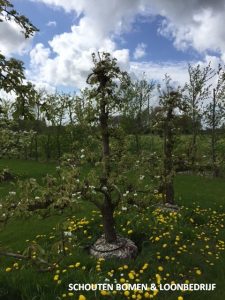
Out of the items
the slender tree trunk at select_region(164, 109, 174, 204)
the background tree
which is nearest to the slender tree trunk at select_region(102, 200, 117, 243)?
the slender tree trunk at select_region(164, 109, 174, 204)

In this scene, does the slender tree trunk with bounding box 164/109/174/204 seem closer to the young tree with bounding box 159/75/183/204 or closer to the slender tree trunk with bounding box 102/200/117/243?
the young tree with bounding box 159/75/183/204

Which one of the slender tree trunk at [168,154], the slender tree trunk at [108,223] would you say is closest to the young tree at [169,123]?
the slender tree trunk at [168,154]

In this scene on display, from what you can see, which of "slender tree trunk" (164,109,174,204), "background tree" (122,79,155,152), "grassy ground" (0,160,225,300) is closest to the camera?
"grassy ground" (0,160,225,300)

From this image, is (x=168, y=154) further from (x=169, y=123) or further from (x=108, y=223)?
(x=108, y=223)

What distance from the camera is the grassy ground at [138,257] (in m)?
7.88

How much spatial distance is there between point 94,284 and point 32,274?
1.56 m

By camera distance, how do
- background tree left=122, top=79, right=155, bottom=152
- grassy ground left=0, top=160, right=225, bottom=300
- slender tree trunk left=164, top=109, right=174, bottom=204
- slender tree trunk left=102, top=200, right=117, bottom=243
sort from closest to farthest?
grassy ground left=0, top=160, right=225, bottom=300, slender tree trunk left=102, top=200, right=117, bottom=243, slender tree trunk left=164, top=109, right=174, bottom=204, background tree left=122, top=79, right=155, bottom=152

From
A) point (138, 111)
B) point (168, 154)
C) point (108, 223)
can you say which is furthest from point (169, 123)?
point (138, 111)

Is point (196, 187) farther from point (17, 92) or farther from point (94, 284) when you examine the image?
point (17, 92)

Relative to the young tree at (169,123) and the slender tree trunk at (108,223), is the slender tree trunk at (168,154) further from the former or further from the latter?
the slender tree trunk at (108,223)

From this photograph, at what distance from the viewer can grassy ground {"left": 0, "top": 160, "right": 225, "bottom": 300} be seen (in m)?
7.88

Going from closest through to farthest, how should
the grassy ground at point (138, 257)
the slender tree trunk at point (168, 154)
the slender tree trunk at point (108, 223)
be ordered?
1. the grassy ground at point (138, 257)
2. the slender tree trunk at point (108, 223)
3. the slender tree trunk at point (168, 154)

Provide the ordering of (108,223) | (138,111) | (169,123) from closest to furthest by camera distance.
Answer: (108,223), (169,123), (138,111)

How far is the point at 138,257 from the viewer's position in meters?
9.55
